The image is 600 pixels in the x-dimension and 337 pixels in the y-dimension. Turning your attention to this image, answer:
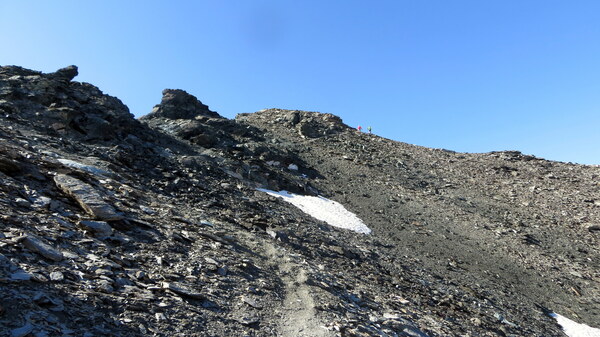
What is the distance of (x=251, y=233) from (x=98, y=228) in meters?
5.84

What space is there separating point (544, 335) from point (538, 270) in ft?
25.4

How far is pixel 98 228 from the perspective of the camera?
9031 millimetres

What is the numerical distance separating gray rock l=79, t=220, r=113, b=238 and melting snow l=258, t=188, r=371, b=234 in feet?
41.5

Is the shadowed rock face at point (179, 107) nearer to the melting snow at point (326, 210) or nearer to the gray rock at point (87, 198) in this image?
the melting snow at point (326, 210)

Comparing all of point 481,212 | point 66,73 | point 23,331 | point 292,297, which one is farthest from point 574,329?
point 66,73

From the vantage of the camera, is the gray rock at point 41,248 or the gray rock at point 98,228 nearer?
the gray rock at point 41,248

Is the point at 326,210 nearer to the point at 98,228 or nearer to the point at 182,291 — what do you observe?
the point at 98,228

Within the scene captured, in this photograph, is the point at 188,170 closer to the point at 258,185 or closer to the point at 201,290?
the point at 258,185

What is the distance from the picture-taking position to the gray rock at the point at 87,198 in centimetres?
→ 981

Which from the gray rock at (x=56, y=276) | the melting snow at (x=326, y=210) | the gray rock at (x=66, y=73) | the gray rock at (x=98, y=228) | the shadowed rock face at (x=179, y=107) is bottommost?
the gray rock at (x=56, y=276)

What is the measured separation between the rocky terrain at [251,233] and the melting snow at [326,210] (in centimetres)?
92

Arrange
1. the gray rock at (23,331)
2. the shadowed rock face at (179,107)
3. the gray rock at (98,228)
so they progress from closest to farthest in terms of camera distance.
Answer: the gray rock at (23,331), the gray rock at (98,228), the shadowed rock face at (179,107)

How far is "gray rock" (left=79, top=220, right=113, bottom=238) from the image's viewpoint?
888 cm

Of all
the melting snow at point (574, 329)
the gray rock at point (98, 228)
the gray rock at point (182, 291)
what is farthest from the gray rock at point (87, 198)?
the melting snow at point (574, 329)
